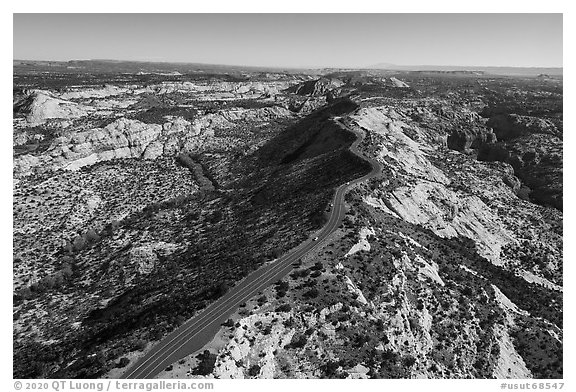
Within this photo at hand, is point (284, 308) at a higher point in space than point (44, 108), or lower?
lower

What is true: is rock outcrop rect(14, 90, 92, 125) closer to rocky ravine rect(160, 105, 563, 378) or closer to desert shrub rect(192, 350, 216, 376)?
rocky ravine rect(160, 105, 563, 378)

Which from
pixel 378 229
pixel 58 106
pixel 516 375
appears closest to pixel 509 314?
pixel 516 375

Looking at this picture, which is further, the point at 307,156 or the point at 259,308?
the point at 307,156

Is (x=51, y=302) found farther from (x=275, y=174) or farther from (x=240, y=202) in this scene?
(x=275, y=174)

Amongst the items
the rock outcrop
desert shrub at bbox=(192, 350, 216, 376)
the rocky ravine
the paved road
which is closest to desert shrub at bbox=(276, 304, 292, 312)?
the rocky ravine

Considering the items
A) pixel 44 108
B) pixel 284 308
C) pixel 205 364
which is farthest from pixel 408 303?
pixel 44 108

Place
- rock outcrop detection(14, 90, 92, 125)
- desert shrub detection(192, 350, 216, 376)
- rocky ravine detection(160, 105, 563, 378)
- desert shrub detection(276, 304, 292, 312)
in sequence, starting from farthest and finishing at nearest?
rock outcrop detection(14, 90, 92, 125) < desert shrub detection(276, 304, 292, 312) < rocky ravine detection(160, 105, 563, 378) < desert shrub detection(192, 350, 216, 376)

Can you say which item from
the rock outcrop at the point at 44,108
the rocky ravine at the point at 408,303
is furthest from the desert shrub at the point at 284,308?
the rock outcrop at the point at 44,108

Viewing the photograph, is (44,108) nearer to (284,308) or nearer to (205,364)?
(284,308)
